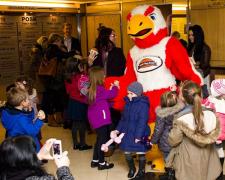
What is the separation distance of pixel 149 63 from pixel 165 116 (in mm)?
754

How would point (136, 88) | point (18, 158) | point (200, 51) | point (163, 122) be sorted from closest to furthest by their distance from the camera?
point (18, 158) → point (163, 122) → point (136, 88) → point (200, 51)

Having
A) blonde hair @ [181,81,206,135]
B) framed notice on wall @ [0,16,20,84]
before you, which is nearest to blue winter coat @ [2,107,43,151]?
blonde hair @ [181,81,206,135]

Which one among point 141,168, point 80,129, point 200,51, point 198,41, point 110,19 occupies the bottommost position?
point 141,168

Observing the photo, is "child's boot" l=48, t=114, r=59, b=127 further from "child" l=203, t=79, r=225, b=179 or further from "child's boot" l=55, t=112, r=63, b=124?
"child" l=203, t=79, r=225, b=179

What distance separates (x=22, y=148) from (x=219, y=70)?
4524 mm

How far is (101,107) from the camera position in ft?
14.0

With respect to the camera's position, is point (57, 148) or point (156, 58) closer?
point (57, 148)

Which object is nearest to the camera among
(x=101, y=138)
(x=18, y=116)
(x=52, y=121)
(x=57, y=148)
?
(x=57, y=148)

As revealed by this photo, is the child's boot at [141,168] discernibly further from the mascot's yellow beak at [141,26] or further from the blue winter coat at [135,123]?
the mascot's yellow beak at [141,26]

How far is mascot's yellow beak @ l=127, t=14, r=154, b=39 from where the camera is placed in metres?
3.98

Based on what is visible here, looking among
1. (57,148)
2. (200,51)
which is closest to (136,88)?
(57,148)

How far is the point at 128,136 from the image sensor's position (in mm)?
3877

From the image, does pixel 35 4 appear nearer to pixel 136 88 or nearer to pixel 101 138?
pixel 101 138

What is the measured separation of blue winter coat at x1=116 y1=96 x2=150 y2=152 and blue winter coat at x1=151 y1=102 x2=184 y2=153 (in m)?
0.20
